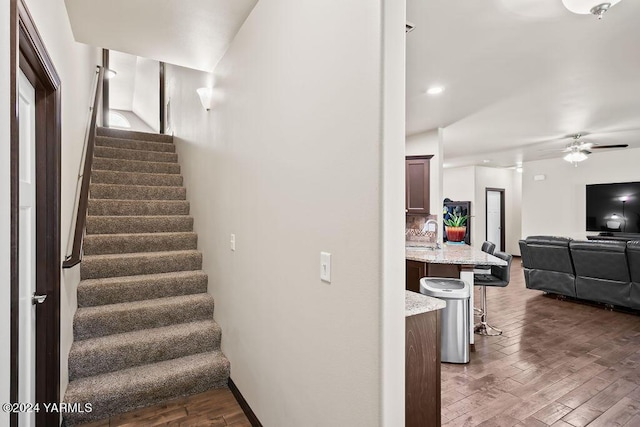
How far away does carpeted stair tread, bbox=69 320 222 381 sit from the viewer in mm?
2396

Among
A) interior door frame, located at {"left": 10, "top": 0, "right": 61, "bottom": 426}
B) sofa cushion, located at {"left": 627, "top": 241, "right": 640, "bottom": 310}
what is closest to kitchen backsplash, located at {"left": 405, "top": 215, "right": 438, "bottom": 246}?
sofa cushion, located at {"left": 627, "top": 241, "right": 640, "bottom": 310}

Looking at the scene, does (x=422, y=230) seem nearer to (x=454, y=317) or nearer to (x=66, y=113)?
(x=454, y=317)

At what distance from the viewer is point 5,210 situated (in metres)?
0.99

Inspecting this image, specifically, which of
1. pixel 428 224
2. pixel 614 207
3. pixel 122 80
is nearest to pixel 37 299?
pixel 428 224

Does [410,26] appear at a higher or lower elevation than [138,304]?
higher

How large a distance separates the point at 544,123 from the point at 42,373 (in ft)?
20.0

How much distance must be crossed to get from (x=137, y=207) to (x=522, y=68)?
4.21 m

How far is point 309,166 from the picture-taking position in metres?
1.54

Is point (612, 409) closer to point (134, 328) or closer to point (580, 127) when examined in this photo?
point (134, 328)

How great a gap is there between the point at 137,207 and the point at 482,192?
338 inches

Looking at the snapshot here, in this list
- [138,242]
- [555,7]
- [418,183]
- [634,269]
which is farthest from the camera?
[418,183]

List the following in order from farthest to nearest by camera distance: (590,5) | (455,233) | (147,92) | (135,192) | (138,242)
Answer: (147,92) → (455,233) → (135,192) → (138,242) → (590,5)

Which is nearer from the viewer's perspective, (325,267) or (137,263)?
(325,267)

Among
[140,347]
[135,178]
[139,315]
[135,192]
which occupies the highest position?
[135,178]
